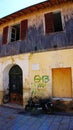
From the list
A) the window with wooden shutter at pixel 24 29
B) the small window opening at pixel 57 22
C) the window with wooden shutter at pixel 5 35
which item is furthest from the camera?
the window with wooden shutter at pixel 5 35

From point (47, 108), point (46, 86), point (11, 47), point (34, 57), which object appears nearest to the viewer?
point (47, 108)

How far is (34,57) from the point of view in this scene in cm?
1016

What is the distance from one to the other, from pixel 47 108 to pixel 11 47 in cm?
529

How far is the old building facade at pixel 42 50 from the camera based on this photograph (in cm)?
923

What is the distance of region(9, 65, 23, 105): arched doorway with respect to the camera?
11742mm

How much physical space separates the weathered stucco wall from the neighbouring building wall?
0.49m

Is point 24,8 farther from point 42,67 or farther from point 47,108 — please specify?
point 47,108

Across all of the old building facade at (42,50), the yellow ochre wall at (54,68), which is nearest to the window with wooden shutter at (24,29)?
the old building facade at (42,50)

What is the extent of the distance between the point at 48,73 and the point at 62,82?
1.00m

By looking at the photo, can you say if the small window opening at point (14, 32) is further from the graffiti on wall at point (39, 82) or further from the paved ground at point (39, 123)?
the paved ground at point (39, 123)

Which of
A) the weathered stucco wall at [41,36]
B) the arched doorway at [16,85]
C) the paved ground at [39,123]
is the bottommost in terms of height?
the paved ground at [39,123]

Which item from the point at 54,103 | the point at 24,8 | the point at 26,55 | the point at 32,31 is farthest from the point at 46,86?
the point at 24,8

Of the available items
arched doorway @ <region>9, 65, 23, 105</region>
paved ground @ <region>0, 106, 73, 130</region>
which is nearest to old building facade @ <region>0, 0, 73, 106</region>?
arched doorway @ <region>9, 65, 23, 105</region>

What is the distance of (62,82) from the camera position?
9.35m
